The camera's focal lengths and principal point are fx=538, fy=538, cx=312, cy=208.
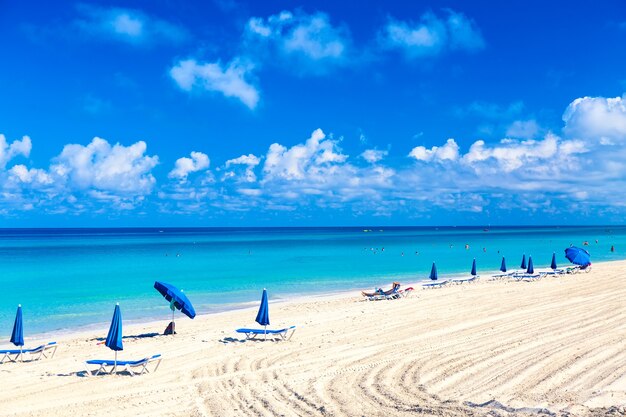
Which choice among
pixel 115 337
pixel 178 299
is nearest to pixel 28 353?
pixel 115 337

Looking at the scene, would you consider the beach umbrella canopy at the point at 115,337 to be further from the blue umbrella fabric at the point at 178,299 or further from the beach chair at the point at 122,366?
the blue umbrella fabric at the point at 178,299

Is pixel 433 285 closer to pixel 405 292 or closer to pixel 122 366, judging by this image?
pixel 405 292

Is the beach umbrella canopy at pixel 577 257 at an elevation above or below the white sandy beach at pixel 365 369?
above

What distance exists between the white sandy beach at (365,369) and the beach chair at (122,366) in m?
0.23

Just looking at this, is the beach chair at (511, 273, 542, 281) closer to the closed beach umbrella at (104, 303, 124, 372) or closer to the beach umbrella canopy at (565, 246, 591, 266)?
the beach umbrella canopy at (565, 246, 591, 266)

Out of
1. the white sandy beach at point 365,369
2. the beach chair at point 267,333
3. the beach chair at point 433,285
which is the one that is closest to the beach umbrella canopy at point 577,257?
the beach chair at point 433,285

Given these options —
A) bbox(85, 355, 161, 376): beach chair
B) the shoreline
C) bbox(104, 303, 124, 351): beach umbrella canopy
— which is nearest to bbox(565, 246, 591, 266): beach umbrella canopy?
the shoreline

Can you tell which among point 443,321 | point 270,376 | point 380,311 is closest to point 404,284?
point 380,311

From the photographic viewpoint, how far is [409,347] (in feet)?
39.5

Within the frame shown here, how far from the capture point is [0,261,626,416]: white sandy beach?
8.14 m

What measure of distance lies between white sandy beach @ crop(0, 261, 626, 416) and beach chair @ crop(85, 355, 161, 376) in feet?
0.76

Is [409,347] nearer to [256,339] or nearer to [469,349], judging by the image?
[469,349]

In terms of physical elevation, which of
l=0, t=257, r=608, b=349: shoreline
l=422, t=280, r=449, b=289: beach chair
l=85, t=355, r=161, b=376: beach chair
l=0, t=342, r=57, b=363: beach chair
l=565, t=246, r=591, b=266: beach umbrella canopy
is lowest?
l=0, t=257, r=608, b=349: shoreline

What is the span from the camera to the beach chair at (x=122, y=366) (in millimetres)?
10555
